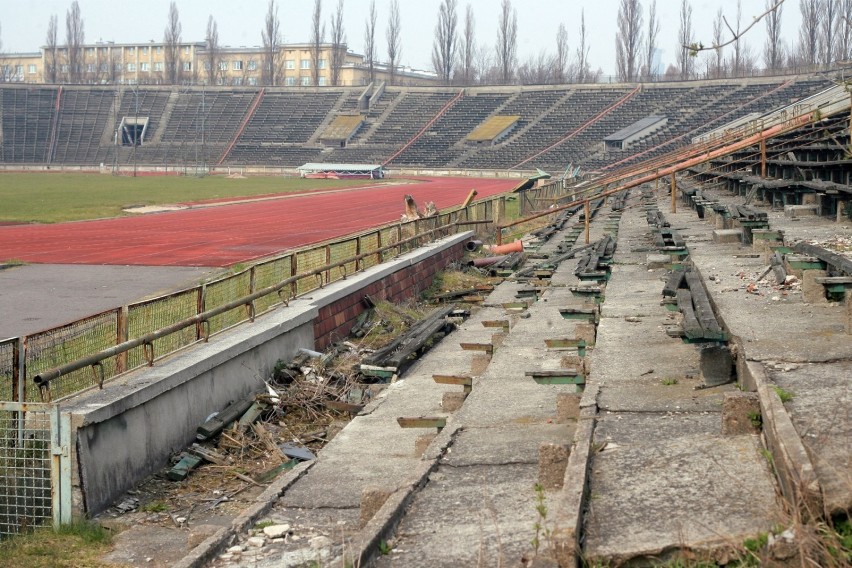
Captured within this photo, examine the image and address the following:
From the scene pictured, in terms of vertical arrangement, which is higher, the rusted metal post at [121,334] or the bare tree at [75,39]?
the bare tree at [75,39]

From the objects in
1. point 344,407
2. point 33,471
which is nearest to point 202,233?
point 344,407

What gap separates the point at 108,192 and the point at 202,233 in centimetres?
2811

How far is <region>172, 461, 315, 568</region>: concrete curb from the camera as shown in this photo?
6169 millimetres

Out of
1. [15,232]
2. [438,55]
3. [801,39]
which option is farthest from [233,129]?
[15,232]

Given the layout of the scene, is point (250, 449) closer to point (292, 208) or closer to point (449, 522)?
point (449, 522)

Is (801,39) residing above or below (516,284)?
above

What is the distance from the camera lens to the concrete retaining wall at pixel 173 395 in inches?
364

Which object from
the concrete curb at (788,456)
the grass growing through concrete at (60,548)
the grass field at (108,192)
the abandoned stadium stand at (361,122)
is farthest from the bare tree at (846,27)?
the grass field at (108,192)

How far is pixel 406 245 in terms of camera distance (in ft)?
77.3

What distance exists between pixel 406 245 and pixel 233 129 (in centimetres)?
8295

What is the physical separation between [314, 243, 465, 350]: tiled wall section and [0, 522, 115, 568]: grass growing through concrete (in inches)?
288

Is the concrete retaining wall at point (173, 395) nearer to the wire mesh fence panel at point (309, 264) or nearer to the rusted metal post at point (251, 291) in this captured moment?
the rusted metal post at point (251, 291)

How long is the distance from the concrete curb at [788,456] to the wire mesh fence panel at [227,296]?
7.57 metres

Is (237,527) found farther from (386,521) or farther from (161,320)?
(161,320)
